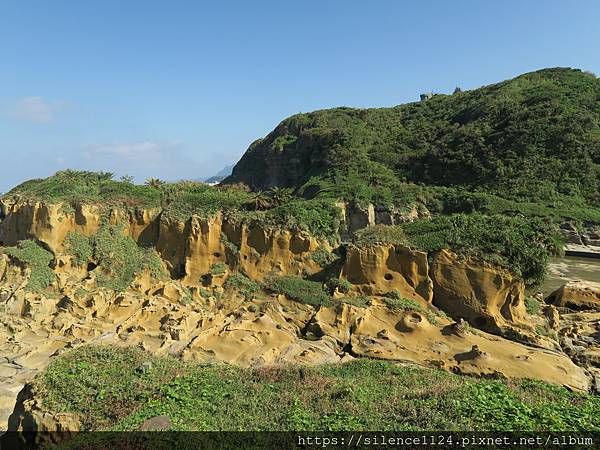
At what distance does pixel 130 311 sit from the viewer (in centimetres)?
1598

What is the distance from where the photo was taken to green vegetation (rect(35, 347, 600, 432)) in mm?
7082

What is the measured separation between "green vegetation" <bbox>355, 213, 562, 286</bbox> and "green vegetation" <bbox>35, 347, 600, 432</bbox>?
545 centimetres

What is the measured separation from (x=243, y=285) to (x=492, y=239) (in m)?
9.83

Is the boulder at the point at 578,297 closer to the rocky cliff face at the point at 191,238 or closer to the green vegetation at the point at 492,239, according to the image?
the green vegetation at the point at 492,239

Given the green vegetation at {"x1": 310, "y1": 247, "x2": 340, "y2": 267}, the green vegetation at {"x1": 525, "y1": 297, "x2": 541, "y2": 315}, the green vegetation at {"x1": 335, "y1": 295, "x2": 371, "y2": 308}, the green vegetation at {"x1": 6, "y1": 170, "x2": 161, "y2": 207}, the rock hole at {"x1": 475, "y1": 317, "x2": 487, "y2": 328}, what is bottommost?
the green vegetation at {"x1": 525, "y1": 297, "x2": 541, "y2": 315}

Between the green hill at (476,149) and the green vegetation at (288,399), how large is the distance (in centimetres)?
2811

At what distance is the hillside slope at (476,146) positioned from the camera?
41.4m

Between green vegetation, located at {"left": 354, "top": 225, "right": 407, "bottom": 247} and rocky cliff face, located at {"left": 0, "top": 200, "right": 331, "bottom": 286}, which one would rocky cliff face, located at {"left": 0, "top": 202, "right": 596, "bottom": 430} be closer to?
rocky cliff face, located at {"left": 0, "top": 200, "right": 331, "bottom": 286}

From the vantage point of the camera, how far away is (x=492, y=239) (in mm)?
14820

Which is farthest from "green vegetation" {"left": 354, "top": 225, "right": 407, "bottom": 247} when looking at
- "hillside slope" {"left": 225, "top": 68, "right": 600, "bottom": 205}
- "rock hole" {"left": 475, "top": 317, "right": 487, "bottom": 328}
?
"hillside slope" {"left": 225, "top": 68, "right": 600, "bottom": 205}

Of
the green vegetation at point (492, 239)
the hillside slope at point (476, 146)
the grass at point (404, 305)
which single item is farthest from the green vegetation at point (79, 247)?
the hillside slope at point (476, 146)

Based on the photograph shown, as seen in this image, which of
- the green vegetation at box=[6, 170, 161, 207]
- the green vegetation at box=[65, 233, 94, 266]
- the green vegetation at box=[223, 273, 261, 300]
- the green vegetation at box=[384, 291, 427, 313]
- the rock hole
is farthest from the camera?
the green vegetation at box=[6, 170, 161, 207]

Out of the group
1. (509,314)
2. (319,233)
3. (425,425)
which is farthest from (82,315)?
(509,314)

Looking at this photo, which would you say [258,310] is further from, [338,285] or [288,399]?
[288,399]
